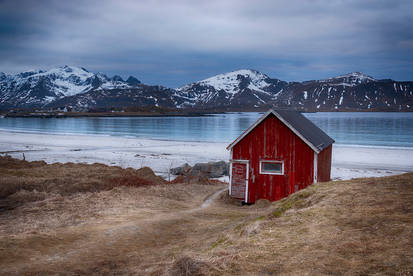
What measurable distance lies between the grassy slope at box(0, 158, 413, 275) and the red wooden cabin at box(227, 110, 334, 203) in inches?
143

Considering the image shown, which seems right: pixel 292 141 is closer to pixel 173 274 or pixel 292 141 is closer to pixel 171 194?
pixel 171 194

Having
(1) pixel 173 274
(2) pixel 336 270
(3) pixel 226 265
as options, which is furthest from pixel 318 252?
(1) pixel 173 274

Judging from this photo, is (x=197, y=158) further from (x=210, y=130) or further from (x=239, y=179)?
(x=210, y=130)

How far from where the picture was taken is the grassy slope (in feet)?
21.9

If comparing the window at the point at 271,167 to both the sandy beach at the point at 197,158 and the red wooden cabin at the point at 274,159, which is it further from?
the sandy beach at the point at 197,158

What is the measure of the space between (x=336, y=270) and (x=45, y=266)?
641cm

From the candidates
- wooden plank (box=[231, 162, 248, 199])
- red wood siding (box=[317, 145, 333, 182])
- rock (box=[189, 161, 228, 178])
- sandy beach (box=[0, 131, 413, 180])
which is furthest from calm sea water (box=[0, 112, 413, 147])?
wooden plank (box=[231, 162, 248, 199])

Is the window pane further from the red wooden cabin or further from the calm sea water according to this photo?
the calm sea water

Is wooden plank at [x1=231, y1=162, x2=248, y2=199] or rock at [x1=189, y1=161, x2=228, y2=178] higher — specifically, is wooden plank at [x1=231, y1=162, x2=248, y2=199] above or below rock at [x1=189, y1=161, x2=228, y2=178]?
above

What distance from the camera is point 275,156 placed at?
19.3 meters

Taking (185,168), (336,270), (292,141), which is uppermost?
(292,141)

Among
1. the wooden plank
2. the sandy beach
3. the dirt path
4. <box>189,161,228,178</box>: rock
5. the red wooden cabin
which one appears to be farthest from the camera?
the sandy beach

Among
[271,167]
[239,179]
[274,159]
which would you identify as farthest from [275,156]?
[239,179]

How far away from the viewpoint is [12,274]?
795 centimetres
